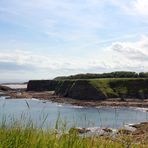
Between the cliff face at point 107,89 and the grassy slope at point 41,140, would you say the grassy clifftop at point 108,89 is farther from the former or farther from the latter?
the grassy slope at point 41,140

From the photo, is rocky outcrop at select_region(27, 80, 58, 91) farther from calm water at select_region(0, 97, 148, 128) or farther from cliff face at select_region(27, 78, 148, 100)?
calm water at select_region(0, 97, 148, 128)

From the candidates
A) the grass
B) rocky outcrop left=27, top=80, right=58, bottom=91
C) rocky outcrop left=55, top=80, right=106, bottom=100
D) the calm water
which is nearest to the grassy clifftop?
rocky outcrop left=55, top=80, right=106, bottom=100

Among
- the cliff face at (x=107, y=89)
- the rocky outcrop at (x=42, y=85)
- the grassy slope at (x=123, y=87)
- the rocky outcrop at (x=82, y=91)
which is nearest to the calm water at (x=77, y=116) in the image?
the cliff face at (x=107, y=89)

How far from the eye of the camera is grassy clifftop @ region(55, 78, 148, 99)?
371ft

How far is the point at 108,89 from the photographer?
387 feet

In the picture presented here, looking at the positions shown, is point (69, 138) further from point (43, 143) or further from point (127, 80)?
point (127, 80)

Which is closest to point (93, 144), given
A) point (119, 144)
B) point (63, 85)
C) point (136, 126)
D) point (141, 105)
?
point (119, 144)

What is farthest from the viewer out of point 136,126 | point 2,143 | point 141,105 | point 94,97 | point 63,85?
point 63,85

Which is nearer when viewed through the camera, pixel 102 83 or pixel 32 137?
pixel 32 137

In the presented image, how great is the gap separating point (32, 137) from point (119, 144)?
6.36 feet

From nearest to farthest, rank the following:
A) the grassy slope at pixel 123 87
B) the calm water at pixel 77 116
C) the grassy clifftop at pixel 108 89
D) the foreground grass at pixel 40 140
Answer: the foreground grass at pixel 40 140
the calm water at pixel 77 116
the grassy clifftop at pixel 108 89
the grassy slope at pixel 123 87

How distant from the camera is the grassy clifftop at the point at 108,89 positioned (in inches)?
4454

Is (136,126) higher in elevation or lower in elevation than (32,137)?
lower

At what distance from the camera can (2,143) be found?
746 centimetres
